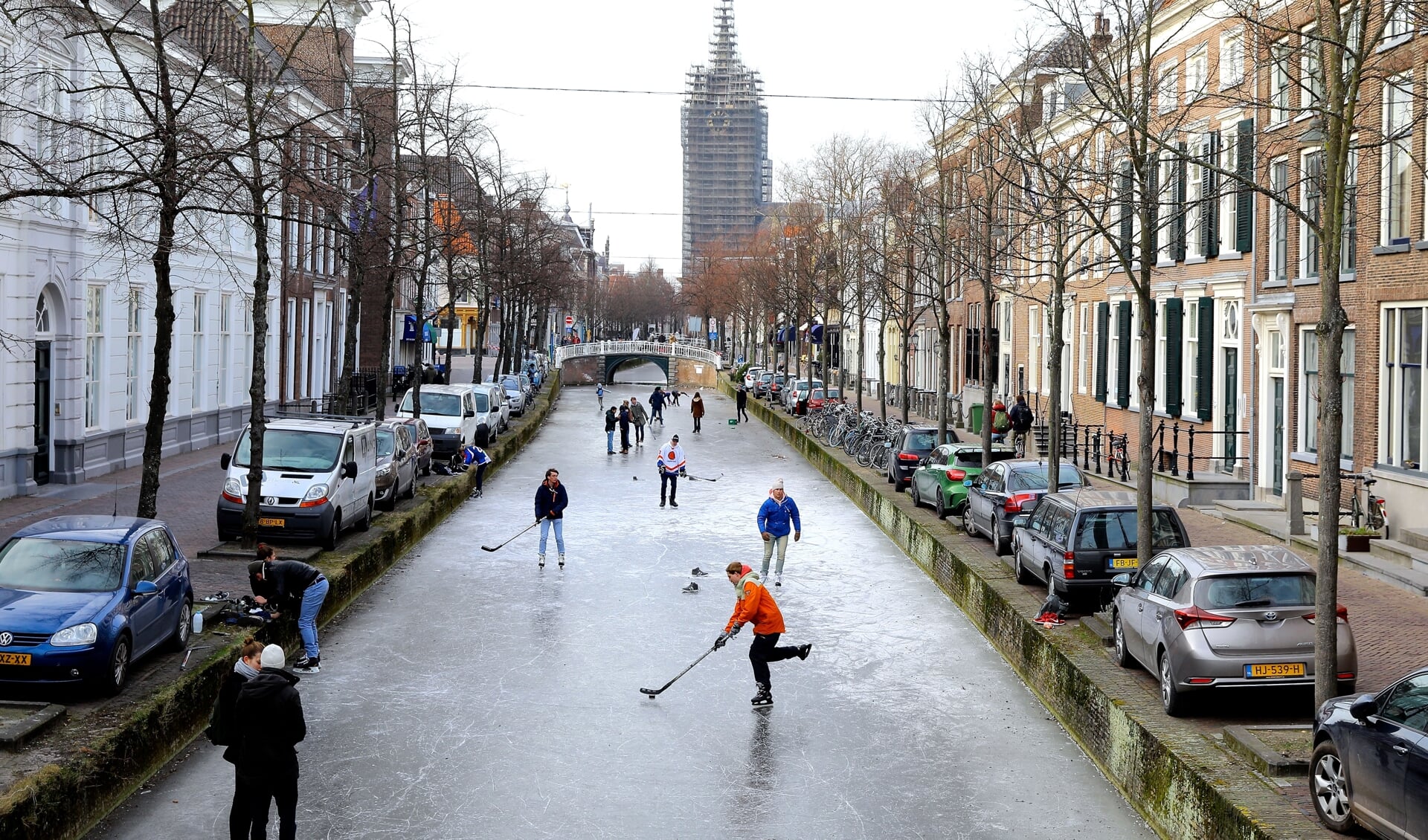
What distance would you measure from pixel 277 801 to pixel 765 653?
5.83 meters

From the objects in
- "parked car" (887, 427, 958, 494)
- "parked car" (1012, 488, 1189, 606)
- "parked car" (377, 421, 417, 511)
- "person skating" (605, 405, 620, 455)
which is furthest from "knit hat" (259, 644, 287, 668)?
"person skating" (605, 405, 620, 455)

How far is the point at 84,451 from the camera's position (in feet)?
96.0

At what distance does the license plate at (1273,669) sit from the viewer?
39.3 ft

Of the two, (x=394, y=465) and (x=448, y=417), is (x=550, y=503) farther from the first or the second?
(x=448, y=417)

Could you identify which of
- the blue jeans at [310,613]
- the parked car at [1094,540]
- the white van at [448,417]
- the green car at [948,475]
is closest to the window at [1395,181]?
the green car at [948,475]

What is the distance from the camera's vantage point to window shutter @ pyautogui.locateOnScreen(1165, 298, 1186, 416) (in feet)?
109

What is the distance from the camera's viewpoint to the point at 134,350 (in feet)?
109

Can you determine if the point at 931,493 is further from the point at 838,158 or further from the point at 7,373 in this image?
the point at 838,158

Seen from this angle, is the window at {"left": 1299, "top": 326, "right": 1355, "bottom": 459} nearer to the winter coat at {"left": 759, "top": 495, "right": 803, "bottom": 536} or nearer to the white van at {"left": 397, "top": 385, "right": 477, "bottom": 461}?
the winter coat at {"left": 759, "top": 495, "right": 803, "bottom": 536}

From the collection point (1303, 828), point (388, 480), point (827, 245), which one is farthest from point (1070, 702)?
point (827, 245)

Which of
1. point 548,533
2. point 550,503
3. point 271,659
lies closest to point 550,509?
point 550,503

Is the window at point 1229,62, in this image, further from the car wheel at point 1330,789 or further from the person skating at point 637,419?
the person skating at point 637,419

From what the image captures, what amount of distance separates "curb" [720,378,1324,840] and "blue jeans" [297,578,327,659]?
7759 millimetres

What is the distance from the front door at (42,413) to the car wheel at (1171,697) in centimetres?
2256
